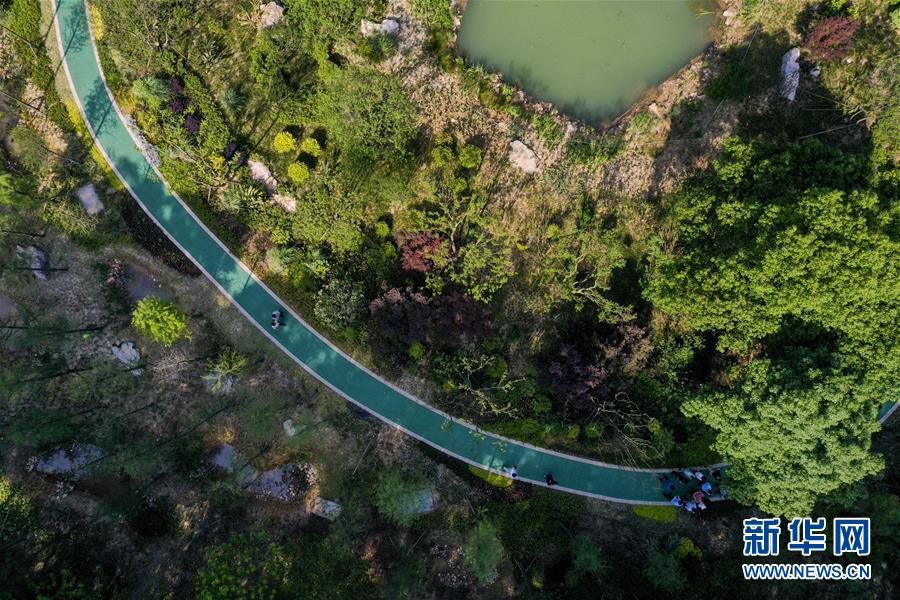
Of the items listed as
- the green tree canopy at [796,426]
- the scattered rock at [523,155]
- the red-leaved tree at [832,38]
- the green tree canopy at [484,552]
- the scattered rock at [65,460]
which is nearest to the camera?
the green tree canopy at [796,426]

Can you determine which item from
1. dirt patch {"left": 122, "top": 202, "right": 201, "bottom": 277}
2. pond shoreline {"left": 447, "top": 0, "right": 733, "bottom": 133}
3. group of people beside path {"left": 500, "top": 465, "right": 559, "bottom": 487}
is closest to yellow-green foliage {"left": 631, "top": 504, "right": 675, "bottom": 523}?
group of people beside path {"left": 500, "top": 465, "right": 559, "bottom": 487}

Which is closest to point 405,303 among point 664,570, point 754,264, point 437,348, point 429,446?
point 437,348

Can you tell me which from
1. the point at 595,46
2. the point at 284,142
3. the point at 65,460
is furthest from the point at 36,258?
the point at 595,46

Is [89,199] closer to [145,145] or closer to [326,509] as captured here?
[145,145]

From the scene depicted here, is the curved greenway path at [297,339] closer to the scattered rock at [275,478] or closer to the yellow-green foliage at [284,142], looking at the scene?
the scattered rock at [275,478]

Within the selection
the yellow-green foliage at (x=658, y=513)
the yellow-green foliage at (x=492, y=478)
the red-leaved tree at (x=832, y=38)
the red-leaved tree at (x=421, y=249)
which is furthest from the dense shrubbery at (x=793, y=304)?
the red-leaved tree at (x=421, y=249)

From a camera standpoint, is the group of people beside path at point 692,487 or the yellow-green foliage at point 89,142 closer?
the group of people beside path at point 692,487

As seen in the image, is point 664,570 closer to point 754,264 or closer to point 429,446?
point 429,446
